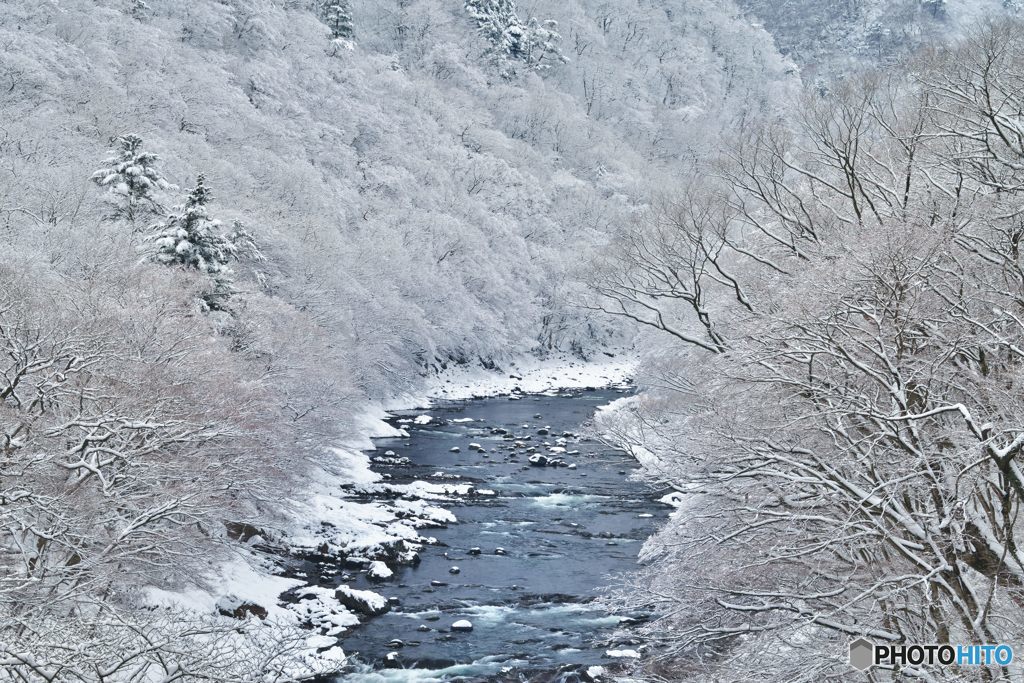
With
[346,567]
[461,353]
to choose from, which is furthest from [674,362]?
[461,353]

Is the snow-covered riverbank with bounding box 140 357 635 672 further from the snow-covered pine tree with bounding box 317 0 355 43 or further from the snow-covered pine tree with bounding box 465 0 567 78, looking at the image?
the snow-covered pine tree with bounding box 465 0 567 78

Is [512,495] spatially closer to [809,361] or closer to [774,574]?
[774,574]

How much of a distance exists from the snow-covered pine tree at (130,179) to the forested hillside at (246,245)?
0.10m

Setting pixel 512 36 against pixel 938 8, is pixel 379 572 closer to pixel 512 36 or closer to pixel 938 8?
pixel 512 36

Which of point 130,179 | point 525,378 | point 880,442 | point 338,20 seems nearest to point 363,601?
point 880,442

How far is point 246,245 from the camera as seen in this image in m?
25.5

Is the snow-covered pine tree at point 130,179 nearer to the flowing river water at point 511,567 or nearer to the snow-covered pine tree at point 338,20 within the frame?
the flowing river water at point 511,567

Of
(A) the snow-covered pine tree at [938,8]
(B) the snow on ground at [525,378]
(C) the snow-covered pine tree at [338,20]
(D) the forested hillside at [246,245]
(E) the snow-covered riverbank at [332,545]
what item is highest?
(A) the snow-covered pine tree at [938,8]

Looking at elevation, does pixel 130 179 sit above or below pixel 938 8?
below

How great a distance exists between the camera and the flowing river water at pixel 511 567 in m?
13.2

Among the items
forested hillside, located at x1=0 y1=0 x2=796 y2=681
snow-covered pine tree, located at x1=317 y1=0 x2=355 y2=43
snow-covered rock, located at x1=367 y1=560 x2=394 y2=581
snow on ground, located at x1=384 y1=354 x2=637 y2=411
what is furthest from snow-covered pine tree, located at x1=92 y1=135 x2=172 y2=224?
snow-covered pine tree, located at x1=317 y1=0 x2=355 y2=43

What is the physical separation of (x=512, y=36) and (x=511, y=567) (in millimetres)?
66585

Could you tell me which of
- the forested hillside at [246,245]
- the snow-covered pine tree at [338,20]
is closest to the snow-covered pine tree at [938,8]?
the forested hillside at [246,245]

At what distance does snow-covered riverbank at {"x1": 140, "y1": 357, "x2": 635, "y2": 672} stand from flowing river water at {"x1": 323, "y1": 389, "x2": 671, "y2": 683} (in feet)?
1.67
